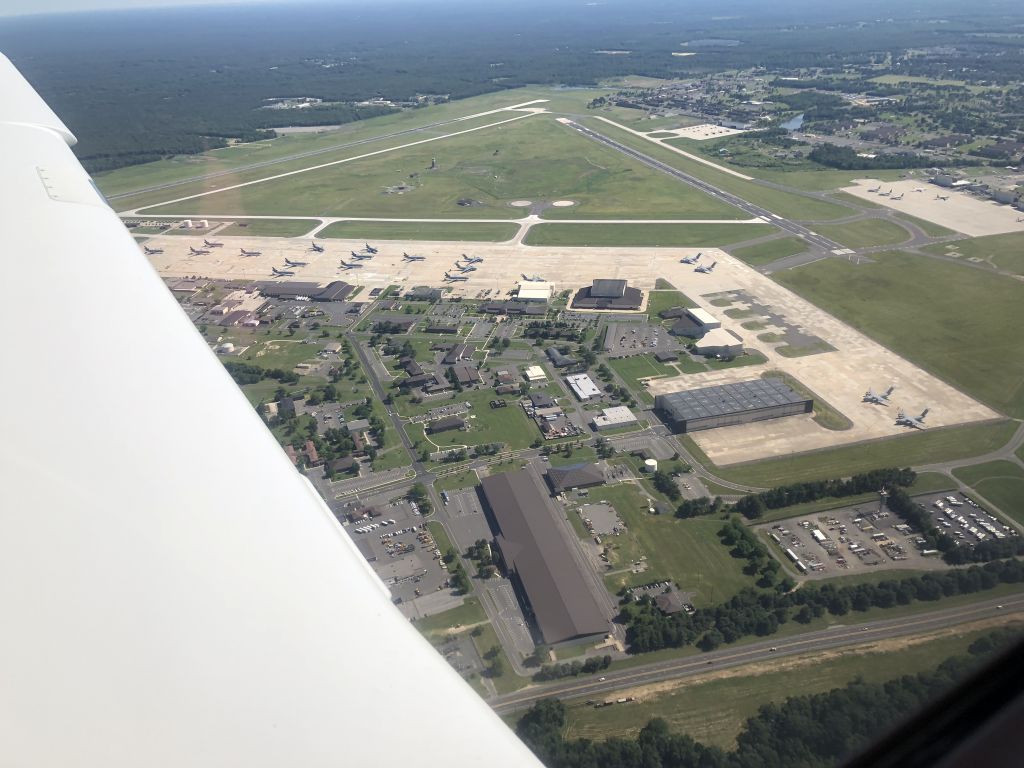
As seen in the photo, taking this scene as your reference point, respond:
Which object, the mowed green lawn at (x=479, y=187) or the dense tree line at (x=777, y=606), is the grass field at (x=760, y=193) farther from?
the dense tree line at (x=777, y=606)

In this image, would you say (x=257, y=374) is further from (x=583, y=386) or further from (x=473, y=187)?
(x=473, y=187)

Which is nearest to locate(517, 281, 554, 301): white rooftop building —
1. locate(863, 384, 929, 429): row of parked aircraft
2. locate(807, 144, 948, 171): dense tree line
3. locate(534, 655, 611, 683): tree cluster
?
locate(863, 384, 929, 429): row of parked aircraft

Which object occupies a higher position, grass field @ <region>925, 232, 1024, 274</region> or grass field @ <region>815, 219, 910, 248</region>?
grass field @ <region>815, 219, 910, 248</region>

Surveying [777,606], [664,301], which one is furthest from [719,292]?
[777,606]

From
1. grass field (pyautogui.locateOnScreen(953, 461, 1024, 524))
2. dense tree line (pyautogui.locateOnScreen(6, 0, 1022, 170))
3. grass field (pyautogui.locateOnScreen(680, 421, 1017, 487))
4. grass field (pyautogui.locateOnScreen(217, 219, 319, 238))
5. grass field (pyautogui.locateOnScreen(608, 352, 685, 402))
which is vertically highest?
dense tree line (pyautogui.locateOnScreen(6, 0, 1022, 170))

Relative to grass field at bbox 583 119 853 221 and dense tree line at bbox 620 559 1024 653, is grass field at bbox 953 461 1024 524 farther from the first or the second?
grass field at bbox 583 119 853 221
